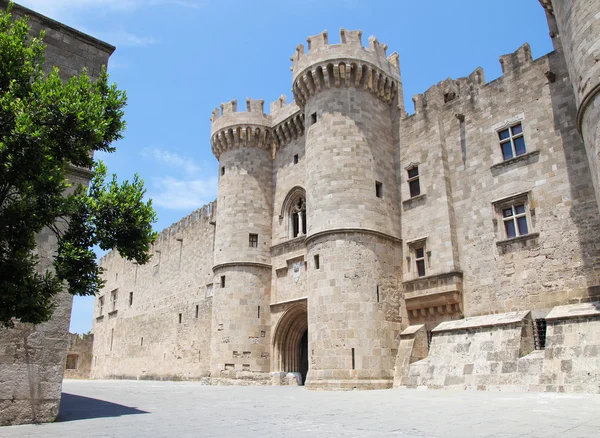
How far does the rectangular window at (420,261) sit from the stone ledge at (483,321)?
2.05 m

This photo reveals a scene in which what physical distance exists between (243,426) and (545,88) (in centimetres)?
1285

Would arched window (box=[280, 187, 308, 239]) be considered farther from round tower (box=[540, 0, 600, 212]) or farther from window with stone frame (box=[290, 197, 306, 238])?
round tower (box=[540, 0, 600, 212])

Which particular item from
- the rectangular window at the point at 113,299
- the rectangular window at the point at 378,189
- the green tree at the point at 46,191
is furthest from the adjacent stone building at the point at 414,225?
the rectangular window at the point at 113,299

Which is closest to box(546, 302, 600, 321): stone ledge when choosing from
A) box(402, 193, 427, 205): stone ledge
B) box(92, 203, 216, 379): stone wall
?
box(402, 193, 427, 205): stone ledge

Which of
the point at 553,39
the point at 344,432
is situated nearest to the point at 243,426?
the point at 344,432

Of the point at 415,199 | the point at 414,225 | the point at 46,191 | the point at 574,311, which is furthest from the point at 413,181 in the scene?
the point at 46,191

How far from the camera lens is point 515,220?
47.0ft

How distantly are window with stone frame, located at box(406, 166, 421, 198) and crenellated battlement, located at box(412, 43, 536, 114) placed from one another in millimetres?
2108

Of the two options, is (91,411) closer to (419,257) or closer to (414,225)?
(419,257)

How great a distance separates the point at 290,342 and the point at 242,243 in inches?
179

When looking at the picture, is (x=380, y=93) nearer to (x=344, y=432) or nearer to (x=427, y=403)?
(x=427, y=403)

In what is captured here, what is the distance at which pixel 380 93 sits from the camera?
18344 millimetres

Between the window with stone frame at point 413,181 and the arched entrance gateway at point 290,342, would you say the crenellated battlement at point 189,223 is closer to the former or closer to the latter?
the arched entrance gateway at point 290,342

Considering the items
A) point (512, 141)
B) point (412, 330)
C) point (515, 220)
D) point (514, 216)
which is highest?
point (512, 141)
